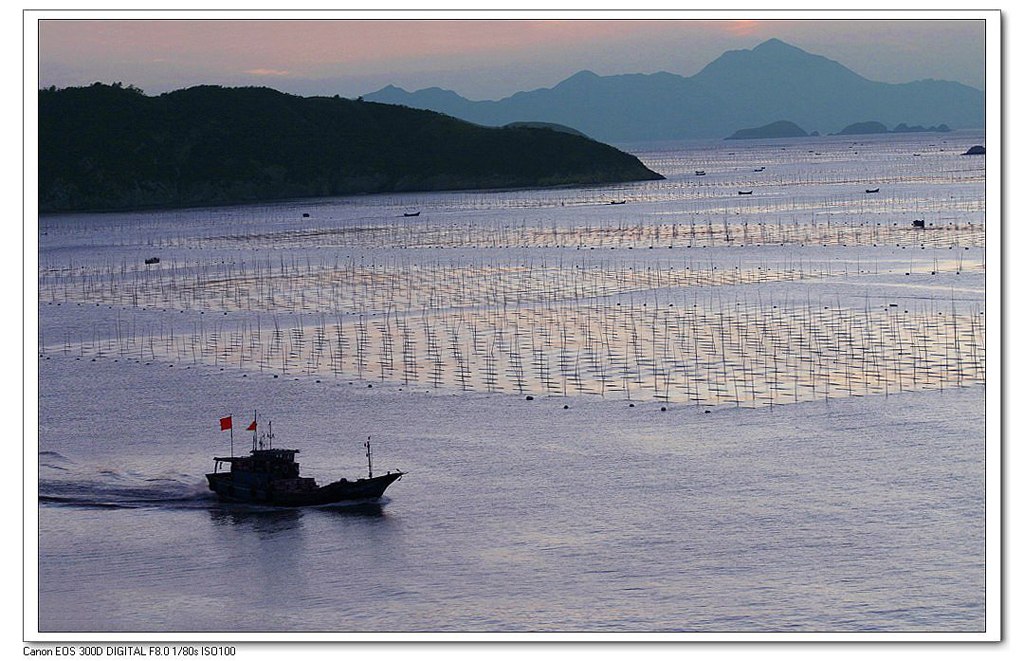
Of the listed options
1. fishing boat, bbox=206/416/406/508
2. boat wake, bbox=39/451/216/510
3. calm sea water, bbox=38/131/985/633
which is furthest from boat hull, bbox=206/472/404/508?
boat wake, bbox=39/451/216/510

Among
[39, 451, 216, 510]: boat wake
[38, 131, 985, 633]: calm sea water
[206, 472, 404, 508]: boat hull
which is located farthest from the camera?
[39, 451, 216, 510]: boat wake

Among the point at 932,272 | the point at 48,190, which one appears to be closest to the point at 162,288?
the point at 932,272

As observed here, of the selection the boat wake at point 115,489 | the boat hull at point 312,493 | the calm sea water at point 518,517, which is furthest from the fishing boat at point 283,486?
the boat wake at point 115,489

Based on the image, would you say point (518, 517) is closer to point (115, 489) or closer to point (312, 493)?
point (312, 493)

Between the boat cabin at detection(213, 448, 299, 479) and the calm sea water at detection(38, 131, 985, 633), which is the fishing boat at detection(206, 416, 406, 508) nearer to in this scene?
the boat cabin at detection(213, 448, 299, 479)

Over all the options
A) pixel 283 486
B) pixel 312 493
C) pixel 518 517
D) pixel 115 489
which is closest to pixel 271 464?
pixel 283 486
